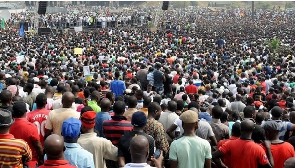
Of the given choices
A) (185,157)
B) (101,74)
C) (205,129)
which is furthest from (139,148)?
(101,74)

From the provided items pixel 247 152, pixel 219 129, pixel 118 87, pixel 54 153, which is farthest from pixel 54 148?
pixel 118 87

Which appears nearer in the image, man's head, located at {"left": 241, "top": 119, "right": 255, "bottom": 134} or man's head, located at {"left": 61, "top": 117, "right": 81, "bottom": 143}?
man's head, located at {"left": 61, "top": 117, "right": 81, "bottom": 143}

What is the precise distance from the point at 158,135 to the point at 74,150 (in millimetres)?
1311

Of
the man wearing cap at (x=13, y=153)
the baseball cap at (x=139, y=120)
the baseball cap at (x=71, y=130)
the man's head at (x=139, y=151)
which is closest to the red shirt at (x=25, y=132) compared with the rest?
the man wearing cap at (x=13, y=153)

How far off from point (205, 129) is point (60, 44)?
18.9 meters

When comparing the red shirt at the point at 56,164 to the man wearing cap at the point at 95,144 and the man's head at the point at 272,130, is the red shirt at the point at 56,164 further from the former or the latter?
the man's head at the point at 272,130

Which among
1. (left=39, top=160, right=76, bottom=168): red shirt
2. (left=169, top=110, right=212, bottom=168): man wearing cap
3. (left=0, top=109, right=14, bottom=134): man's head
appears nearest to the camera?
(left=39, top=160, right=76, bottom=168): red shirt

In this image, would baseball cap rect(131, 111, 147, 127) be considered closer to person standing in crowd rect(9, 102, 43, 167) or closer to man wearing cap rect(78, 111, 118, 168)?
man wearing cap rect(78, 111, 118, 168)

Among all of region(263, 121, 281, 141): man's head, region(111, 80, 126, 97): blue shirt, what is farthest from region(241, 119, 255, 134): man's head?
region(111, 80, 126, 97): blue shirt

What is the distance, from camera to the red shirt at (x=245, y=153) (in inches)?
181

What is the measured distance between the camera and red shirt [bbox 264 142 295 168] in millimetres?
4930

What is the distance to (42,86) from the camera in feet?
30.8

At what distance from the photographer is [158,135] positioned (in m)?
5.24

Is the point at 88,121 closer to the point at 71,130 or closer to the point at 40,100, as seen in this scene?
the point at 71,130
